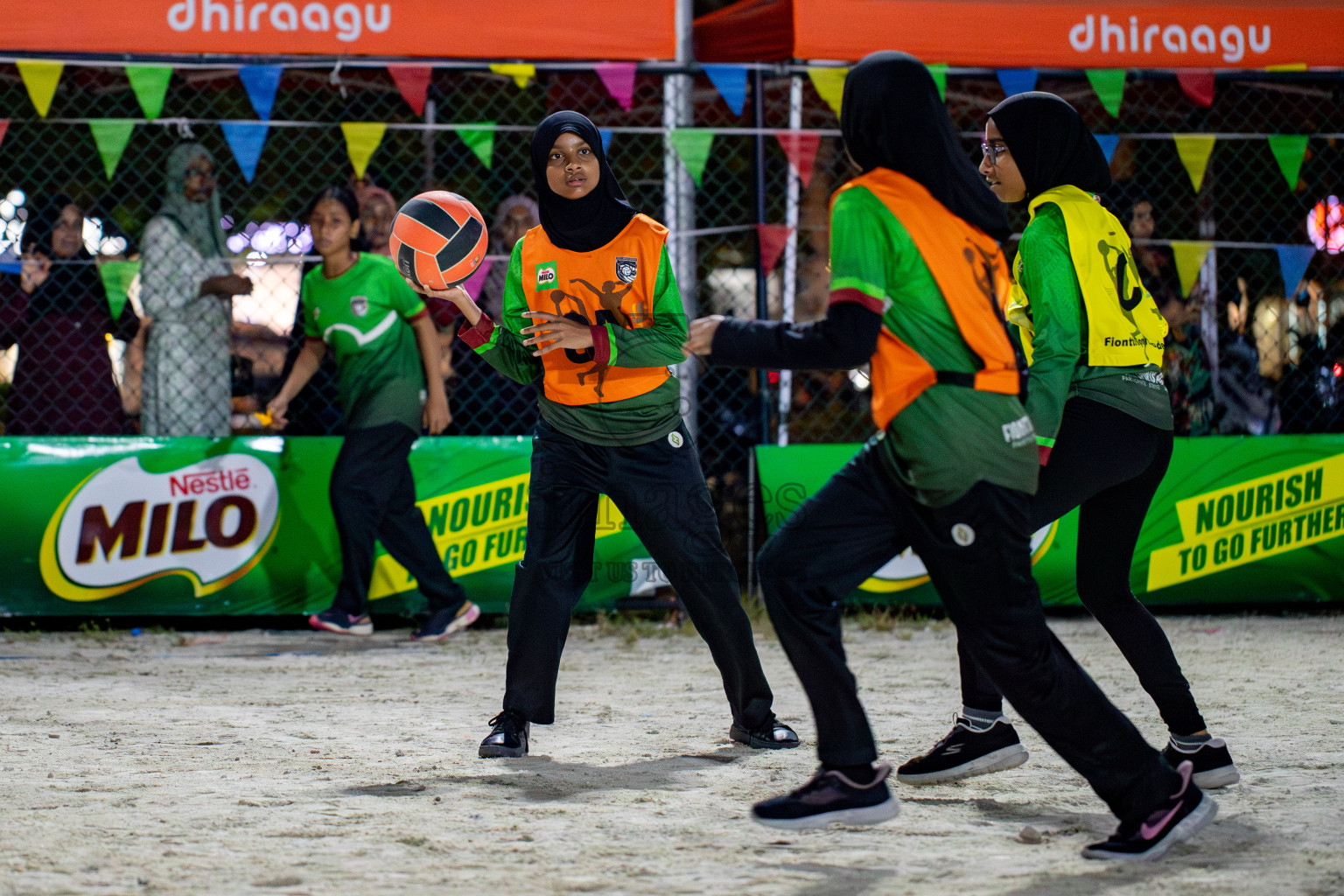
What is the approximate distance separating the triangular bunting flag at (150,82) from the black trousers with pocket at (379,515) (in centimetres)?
196

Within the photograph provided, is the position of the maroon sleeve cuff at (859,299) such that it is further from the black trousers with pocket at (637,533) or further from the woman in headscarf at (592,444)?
the black trousers with pocket at (637,533)

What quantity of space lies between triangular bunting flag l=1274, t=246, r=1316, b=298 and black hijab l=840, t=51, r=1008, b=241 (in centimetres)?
511

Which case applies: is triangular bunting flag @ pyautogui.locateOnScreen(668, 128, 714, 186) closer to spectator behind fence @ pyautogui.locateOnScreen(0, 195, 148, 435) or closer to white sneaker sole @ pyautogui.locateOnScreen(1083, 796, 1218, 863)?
spectator behind fence @ pyautogui.locateOnScreen(0, 195, 148, 435)

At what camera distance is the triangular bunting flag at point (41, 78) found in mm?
7105

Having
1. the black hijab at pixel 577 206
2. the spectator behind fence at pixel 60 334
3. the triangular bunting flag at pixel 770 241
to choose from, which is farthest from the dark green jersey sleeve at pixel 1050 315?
the spectator behind fence at pixel 60 334

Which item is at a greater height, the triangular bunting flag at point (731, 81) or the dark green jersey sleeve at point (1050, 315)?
the triangular bunting flag at point (731, 81)

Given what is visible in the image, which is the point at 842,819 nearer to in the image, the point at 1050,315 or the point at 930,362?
the point at 930,362

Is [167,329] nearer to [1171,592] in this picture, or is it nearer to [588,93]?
[588,93]

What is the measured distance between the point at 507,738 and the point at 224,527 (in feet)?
11.1

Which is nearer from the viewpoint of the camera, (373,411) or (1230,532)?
(373,411)

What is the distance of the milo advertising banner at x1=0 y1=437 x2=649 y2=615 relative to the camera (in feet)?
23.4

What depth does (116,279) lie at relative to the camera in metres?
7.18

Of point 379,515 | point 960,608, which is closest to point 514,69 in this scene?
point 379,515

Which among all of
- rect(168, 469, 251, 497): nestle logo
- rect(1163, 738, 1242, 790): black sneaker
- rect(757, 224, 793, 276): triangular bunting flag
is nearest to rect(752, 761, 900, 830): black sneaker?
rect(1163, 738, 1242, 790): black sneaker
